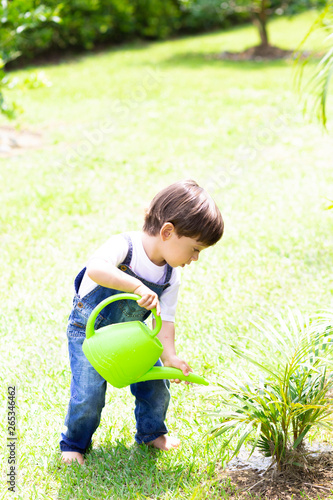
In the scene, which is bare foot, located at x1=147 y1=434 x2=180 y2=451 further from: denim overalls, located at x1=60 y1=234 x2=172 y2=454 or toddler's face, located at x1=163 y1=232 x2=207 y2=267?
toddler's face, located at x1=163 y1=232 x2=207 y2=267

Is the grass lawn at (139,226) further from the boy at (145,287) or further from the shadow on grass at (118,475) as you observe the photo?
the boy at (145,287)

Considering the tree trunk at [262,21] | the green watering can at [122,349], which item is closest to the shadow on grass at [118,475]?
the green watering can at [122,349]

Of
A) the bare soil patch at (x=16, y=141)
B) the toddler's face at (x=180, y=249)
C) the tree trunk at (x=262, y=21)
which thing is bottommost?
the tree trunk at (x=262, y=21)

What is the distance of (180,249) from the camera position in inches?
76.0

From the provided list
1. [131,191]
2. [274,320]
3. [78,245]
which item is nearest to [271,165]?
[131,191]

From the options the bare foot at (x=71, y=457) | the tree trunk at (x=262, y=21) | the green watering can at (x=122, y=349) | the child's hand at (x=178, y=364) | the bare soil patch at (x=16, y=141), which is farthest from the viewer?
the tree trunk at (x=262, y=21)

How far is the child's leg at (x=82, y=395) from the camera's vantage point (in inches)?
80.2

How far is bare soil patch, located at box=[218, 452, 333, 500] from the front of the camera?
1.90 metres

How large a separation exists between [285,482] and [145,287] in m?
0.78

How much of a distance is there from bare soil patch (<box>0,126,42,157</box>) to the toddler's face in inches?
180

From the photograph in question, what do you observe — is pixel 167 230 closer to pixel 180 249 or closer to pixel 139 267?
pixel 180 249

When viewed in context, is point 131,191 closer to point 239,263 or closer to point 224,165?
point 224,165

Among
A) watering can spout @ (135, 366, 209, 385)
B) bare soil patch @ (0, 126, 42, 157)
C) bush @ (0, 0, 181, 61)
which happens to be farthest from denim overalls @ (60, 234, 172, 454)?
bush @ (0, 0, 181, 61)

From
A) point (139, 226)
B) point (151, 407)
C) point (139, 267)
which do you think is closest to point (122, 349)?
point (139, 267)
